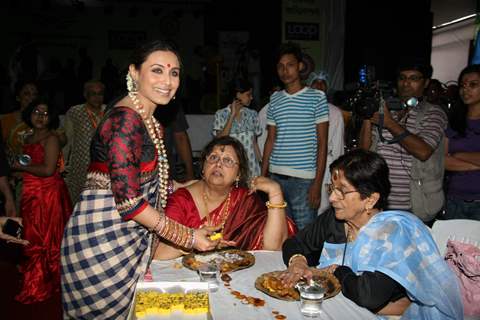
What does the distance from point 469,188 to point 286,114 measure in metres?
1.42

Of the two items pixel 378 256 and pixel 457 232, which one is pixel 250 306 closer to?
pixel 378 256

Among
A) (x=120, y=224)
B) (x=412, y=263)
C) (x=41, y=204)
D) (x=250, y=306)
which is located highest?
(x=120, y=224)

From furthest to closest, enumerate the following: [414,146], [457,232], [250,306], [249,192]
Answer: [414,146] < [249,192] < [457,232] < [250,306]

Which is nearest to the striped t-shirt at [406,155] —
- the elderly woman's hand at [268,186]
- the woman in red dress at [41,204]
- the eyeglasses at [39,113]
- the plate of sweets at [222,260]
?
the elderly woman's hand at [268,186]

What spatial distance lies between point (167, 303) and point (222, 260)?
54 cm

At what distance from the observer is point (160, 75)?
5.84ft

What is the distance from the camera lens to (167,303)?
56.7 inches

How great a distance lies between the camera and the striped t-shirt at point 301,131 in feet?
11.5

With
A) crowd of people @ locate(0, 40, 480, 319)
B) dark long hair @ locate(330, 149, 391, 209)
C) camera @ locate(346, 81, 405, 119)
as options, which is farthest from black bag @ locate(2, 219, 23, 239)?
camera @ locate(346, 81, 405, 119)

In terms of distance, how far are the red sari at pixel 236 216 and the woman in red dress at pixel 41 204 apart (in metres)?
1.66

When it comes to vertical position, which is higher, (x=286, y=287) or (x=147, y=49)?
(x=147, y=49)

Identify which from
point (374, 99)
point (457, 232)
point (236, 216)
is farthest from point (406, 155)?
point (236, 216)

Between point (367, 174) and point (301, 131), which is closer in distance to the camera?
point (367, 174)

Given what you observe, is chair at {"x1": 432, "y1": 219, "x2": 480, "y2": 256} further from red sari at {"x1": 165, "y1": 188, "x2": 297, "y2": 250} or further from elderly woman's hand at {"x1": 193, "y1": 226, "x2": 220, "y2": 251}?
elderly woman's hand at {"x1": 193, "y1": 226, "x2": 220, "y2": 251}
